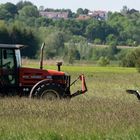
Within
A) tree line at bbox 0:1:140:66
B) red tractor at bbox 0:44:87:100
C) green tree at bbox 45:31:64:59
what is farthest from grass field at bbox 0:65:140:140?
green tree at bbox 45:31:64:59

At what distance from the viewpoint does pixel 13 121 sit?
45.6 feet

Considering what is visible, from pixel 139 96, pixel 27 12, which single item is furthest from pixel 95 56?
pixel 139 96

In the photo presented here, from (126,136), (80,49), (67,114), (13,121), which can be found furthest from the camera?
(80,49)

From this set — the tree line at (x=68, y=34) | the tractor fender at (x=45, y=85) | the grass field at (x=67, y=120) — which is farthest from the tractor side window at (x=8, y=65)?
the tree line at (x=68, y=34)

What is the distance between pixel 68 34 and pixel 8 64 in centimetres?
11643

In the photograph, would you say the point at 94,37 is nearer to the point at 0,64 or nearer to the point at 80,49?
the point at 80,49

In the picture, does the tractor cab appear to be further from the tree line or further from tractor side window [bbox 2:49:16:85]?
the tree line

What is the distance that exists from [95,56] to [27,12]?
66.8 metres

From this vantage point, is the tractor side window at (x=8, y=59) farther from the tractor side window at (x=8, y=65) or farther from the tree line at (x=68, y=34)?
the tree line at (x=68, y=34)

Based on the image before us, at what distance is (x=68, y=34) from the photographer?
135625 mm

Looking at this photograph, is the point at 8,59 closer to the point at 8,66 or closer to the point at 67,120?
the point at 8,66

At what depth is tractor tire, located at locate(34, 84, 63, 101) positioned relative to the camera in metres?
19.3

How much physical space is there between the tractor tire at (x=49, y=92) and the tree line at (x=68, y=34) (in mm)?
56644

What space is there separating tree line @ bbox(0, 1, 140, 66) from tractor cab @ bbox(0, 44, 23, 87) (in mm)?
56746
